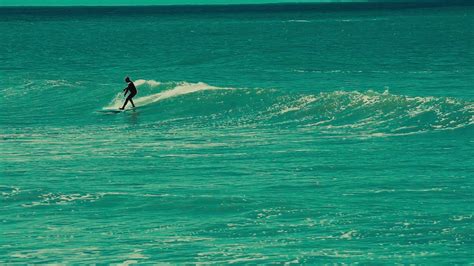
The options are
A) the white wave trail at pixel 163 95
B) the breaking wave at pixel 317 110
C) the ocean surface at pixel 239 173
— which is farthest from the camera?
the white wave trail at pixel 163 95

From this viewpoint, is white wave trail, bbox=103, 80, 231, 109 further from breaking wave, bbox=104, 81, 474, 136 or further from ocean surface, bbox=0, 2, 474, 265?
ocean surface, bbox=0, 2, 474, 265

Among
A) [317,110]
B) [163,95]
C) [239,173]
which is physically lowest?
[163,95]

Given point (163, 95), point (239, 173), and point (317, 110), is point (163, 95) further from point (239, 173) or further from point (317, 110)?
point (239, 173)

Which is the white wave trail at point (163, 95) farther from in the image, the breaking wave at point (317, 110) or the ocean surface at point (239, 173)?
the ocean surface at point (239, 173)

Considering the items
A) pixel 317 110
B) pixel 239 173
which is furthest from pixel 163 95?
pixel 239 173

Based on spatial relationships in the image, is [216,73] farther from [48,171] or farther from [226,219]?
[226,219]

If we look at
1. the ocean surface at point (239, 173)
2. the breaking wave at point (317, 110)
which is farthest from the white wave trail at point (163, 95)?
the ocean surface at point (239, 173)

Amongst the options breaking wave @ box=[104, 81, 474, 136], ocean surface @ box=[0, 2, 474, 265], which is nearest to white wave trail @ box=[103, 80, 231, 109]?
breaking wave @ box=[104, 81, 474, 136]

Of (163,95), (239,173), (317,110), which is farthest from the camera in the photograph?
(163,95)

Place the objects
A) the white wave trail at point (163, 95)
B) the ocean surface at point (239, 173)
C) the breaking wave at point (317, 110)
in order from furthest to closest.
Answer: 1. the white wave trail at point (163, 95)
2. the breaking wave at point (317, 110)
3. the ocean surface at point (239, 173)

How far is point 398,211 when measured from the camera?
20078mm

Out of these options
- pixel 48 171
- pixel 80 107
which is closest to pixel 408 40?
pixel 80 107

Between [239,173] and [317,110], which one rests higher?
[239,173]

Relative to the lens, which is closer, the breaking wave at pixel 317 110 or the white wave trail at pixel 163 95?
the breaking wave at pixel 317 110
